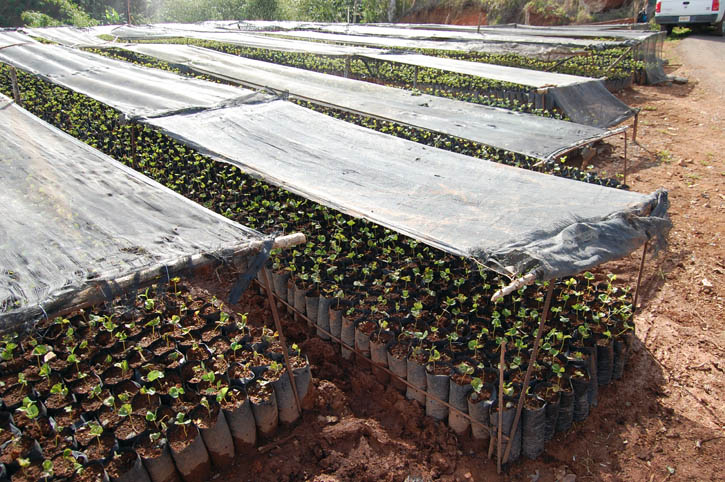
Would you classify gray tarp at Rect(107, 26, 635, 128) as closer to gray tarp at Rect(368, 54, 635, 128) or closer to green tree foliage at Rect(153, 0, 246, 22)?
gray tarp at Rect(368, 54, 635, 128)

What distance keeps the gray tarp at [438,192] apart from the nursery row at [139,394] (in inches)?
51.8

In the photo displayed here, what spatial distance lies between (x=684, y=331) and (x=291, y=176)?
12.1 feet

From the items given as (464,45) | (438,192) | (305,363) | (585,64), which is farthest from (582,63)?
(305,363)

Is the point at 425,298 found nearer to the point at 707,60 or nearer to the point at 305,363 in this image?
the point at 305,363

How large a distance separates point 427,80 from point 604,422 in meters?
9.06

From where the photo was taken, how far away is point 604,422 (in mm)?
3508

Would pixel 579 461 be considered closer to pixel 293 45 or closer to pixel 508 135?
pixel 508 135

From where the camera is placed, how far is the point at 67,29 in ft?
47.6

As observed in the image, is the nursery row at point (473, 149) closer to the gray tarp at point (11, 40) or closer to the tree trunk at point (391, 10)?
the gray tarp at point (11, 40)

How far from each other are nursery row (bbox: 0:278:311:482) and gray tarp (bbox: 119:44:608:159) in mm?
3897

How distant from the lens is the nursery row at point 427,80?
30.9 feet

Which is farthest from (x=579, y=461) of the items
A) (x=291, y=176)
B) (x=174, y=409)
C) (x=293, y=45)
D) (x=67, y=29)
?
(x=67, y=29)

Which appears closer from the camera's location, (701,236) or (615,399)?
(615,399)

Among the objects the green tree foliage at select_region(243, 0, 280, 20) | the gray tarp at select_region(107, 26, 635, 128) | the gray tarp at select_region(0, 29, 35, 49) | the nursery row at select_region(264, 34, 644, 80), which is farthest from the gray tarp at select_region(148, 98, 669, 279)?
the green tree foliage at select_region(243, 0, 280, 20)
